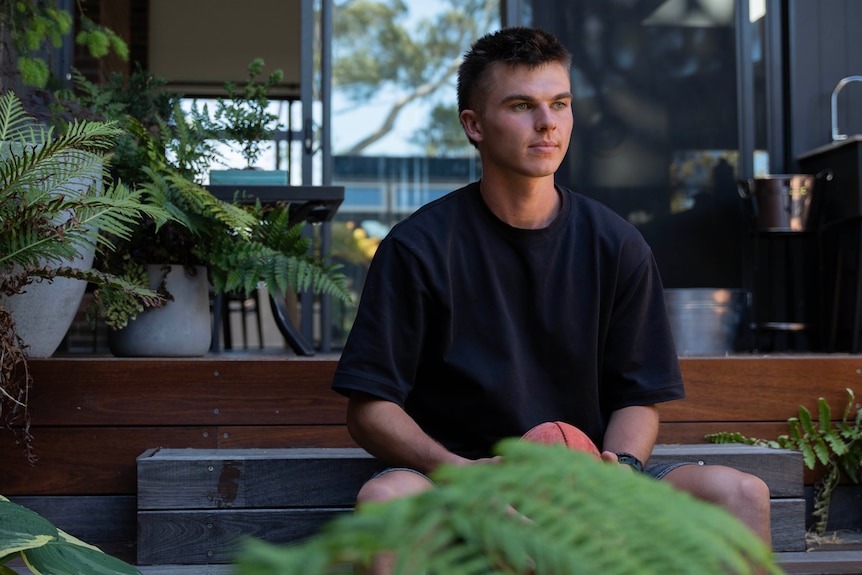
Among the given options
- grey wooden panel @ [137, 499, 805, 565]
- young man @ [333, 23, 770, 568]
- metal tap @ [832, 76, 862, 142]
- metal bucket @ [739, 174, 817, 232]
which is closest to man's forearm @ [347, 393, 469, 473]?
young man @ [333, 23, 770, 568]

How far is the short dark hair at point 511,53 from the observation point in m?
1.98

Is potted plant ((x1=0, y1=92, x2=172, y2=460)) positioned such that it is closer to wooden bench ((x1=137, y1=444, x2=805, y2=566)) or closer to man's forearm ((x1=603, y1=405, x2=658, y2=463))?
wooden bench ((x1=137, y1=444, x2=805, y2=566))

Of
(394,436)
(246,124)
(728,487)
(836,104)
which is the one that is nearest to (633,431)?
(728,487)

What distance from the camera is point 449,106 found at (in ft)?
21.9

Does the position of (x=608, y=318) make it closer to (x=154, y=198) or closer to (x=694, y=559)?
(x=154, y=198)

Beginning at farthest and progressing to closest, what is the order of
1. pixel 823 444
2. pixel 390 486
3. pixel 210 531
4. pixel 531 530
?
pixel 823 444, pixel 210 531, pixel 390 486, pixel 531 530

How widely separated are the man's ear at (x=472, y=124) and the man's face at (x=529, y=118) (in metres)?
0.07

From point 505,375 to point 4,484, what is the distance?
1.45 metres

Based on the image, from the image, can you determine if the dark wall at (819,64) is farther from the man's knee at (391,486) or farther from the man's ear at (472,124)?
the man's knee at (391,486)

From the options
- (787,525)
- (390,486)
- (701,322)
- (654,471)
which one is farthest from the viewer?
(701,322)

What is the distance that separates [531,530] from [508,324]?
59.4 inches

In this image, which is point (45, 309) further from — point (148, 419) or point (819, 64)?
point (819, 64)

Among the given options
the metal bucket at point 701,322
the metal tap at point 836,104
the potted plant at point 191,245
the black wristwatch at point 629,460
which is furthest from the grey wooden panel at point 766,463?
the metal tap at point 836,104

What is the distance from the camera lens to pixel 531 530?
44 cm
